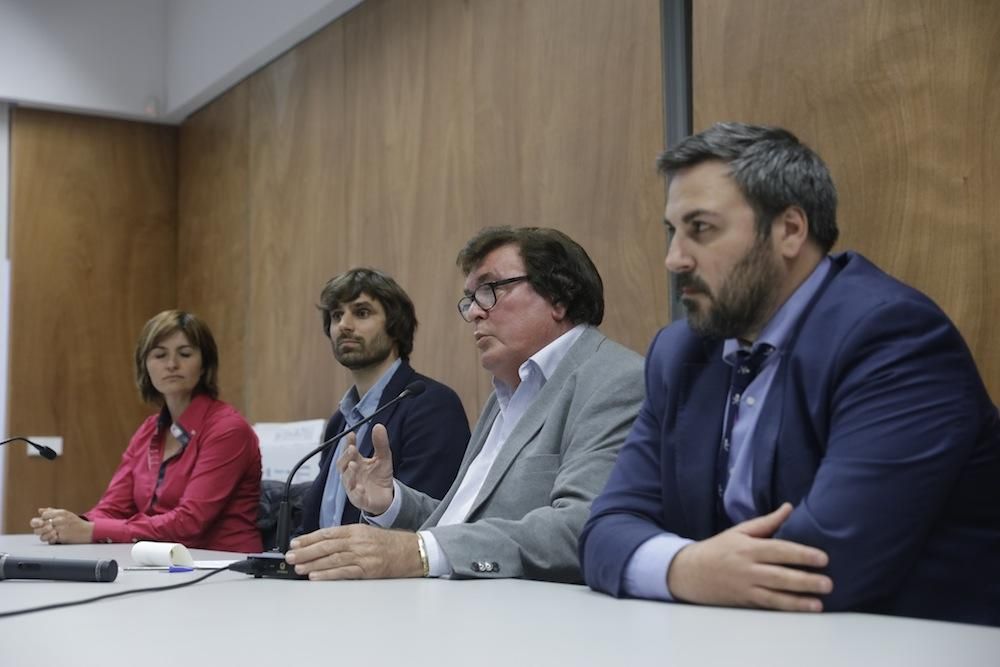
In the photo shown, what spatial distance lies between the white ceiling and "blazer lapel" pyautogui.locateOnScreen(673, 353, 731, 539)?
4.22 metres

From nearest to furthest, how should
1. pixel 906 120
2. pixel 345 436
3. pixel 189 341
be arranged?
pixel 906 120 < pixel 345 436 < pixel 189 341

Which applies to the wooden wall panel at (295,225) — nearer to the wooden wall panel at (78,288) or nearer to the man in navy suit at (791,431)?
the wooden wall panel at (78,288)

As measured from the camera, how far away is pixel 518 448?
224 centimetres

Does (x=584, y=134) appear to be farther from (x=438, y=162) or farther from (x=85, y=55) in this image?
(x=85, y=55)

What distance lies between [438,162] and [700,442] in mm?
2736

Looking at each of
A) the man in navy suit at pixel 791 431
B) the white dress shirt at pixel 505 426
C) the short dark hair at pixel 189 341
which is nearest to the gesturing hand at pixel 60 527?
the short dark hair at pixel 189 341

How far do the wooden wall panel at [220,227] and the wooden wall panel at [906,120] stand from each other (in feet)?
11.5

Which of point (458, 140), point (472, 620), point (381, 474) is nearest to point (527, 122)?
point (458, 140)

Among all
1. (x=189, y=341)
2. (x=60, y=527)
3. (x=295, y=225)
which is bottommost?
(x=60, y=527)

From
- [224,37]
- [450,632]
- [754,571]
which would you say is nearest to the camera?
[450,632]

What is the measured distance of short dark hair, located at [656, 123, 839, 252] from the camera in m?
1.75

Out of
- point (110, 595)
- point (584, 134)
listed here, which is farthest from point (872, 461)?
point (584, 134)

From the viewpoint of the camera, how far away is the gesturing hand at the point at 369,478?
7.59 ft

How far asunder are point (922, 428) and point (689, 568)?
14.2 inches
